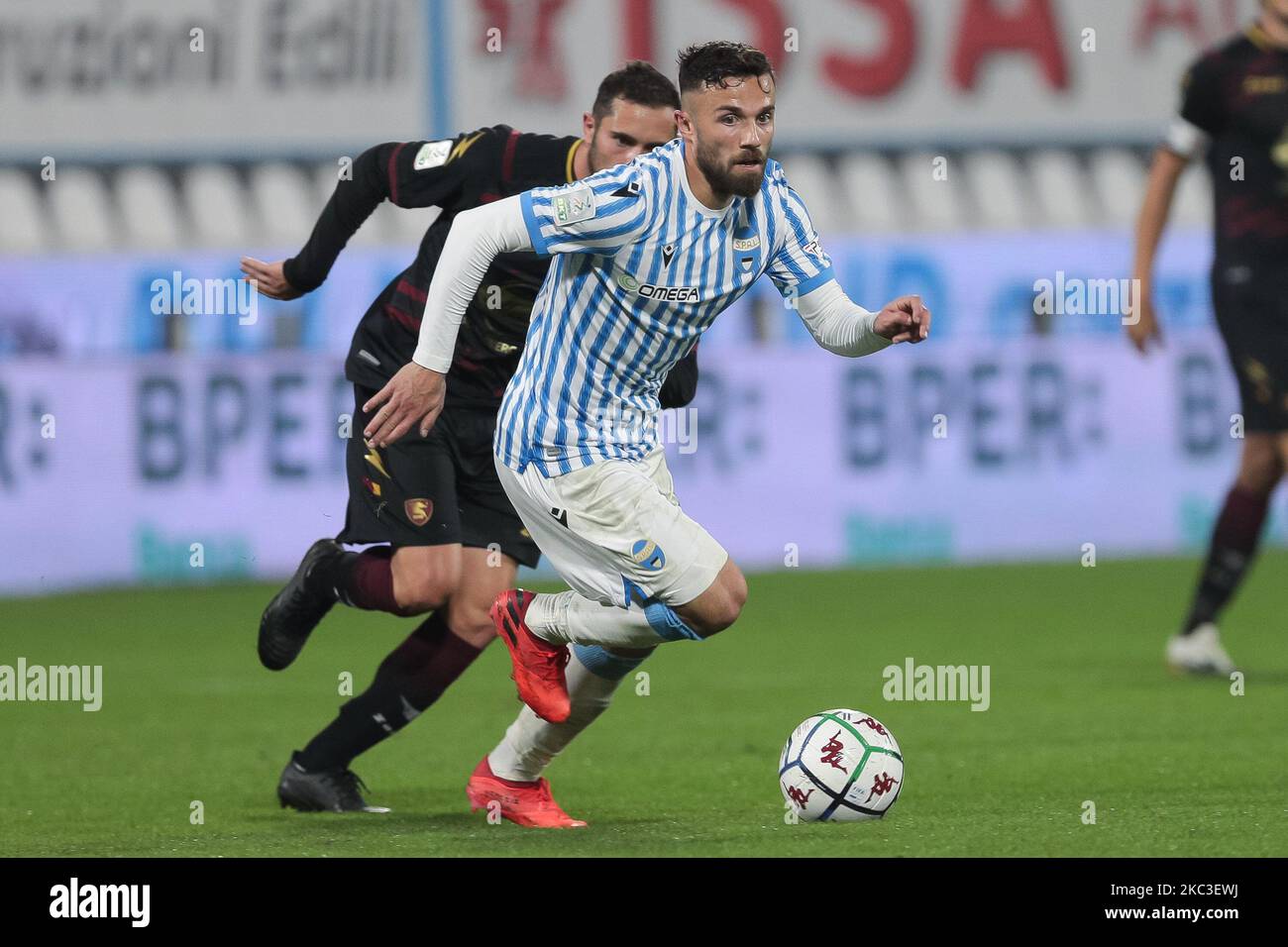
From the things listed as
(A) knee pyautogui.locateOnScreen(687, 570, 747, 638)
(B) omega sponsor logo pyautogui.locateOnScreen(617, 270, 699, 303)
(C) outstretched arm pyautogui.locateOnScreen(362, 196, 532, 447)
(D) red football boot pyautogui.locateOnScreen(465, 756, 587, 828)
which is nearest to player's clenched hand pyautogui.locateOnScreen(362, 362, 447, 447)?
(C) outstretched arm pyautogui.locateOnScreen(362, 196, 532, 447)

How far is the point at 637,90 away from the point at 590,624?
1.38 meters

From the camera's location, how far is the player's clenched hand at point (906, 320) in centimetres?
499

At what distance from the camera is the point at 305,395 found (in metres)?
13.2

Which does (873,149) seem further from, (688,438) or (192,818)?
(192,818)

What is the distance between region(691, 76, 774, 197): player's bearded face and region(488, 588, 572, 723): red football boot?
117 cm

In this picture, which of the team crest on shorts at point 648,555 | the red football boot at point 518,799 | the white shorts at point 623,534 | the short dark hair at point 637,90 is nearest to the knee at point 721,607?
the white shorts at point 623,534

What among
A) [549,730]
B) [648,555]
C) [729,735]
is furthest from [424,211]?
[648,555]

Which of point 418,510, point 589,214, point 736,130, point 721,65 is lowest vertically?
point 418,510

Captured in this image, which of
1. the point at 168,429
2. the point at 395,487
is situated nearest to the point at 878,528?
the point at 168,429

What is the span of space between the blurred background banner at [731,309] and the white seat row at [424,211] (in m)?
0.02

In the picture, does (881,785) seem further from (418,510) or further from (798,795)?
(418,510)

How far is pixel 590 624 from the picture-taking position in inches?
208

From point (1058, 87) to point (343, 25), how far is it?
521 centimetres

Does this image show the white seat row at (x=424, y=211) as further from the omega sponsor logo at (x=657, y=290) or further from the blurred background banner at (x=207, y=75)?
the omega sponsor logo at (x=657, y=290)
